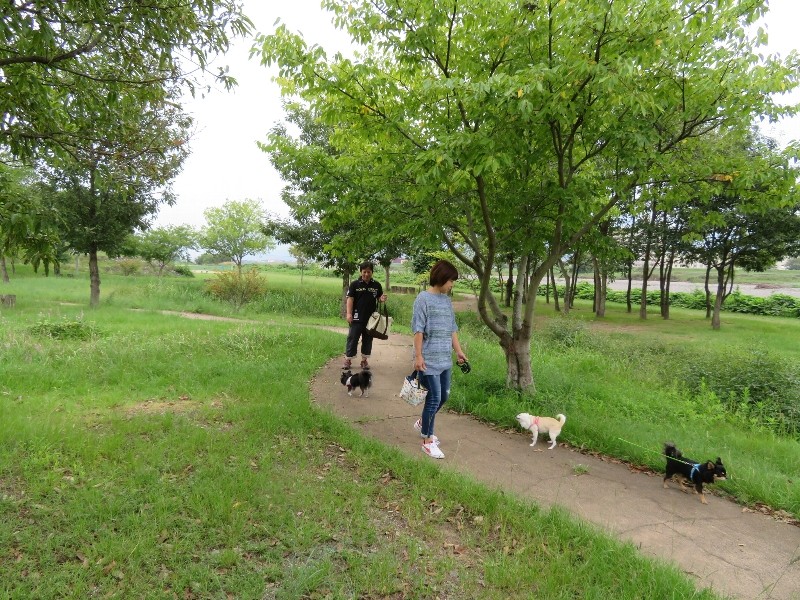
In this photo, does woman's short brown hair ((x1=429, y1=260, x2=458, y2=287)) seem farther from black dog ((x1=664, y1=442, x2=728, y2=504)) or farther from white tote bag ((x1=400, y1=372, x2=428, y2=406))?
black dog ((x1=664, y1=442, x2=728, y2=504))

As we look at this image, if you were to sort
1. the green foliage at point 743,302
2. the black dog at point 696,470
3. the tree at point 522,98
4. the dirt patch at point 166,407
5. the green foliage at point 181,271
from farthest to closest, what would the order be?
the green foliage at point 181,271 → the green foliage at point 743,302 → the dirt patch at point 166,407 → the tree at point 522,98 → the black dog at point 696,470

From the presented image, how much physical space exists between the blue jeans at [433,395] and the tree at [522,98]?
1.89 meters

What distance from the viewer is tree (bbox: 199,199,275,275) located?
104ft

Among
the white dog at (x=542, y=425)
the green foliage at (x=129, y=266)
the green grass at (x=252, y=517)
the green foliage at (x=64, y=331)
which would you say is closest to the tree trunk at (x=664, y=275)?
the white dog at (x=542, y=425)

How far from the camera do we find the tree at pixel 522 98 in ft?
13.5

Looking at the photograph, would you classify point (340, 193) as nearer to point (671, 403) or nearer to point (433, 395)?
point (433, 395)

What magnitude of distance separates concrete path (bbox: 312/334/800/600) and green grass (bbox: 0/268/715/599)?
1.06ft

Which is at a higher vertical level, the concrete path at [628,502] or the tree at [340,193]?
the tree at [340,193]

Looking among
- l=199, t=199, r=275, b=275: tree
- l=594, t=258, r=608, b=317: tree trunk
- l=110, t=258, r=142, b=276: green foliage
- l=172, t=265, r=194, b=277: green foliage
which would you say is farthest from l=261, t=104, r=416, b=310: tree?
l=172, t=265, r=194, b=277: green foliage

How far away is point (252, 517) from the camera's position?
10.3 feet

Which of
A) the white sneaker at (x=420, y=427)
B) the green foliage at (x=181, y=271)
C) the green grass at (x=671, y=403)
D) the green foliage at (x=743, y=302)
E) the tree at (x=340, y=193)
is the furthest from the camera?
the green foliage at (x=181, y=271)

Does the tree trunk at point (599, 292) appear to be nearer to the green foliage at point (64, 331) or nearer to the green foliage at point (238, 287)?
the green foliage at point (238, 287)

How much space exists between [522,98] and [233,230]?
30620mm

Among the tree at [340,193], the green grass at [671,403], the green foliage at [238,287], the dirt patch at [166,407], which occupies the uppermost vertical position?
the tree at [340,193]
